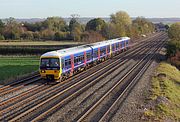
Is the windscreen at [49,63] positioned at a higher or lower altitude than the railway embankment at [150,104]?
higher

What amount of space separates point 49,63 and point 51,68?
1.67 feet

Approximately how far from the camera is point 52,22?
156 m

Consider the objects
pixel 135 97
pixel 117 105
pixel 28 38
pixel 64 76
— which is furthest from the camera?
pixel 28 38

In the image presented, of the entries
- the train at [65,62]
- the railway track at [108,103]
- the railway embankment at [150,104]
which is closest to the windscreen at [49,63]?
the train at [65,62]

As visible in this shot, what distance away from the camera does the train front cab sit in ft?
98.6

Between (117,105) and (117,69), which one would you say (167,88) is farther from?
(117,69)

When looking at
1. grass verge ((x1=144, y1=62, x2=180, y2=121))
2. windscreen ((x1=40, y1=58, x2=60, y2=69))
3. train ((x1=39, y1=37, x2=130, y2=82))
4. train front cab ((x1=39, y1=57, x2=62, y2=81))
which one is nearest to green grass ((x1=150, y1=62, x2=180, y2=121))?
grass verge ((x1=144, y1=62, x2=180, y2=121))

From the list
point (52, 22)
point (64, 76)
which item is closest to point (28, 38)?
point (52, 22)

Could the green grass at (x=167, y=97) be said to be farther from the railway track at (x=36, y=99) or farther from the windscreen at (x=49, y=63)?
the windscreen at (x=49, y=63)

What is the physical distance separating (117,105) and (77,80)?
404 inches

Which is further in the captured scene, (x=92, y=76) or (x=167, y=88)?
(x=92, y=76)

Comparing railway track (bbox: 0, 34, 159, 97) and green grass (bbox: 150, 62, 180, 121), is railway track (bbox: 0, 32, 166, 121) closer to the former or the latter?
railway track (bbox: 0, 34, 159, 97)

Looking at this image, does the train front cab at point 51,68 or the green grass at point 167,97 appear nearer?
the green grass at point 167,97

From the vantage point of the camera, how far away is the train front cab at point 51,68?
98.6 ft
